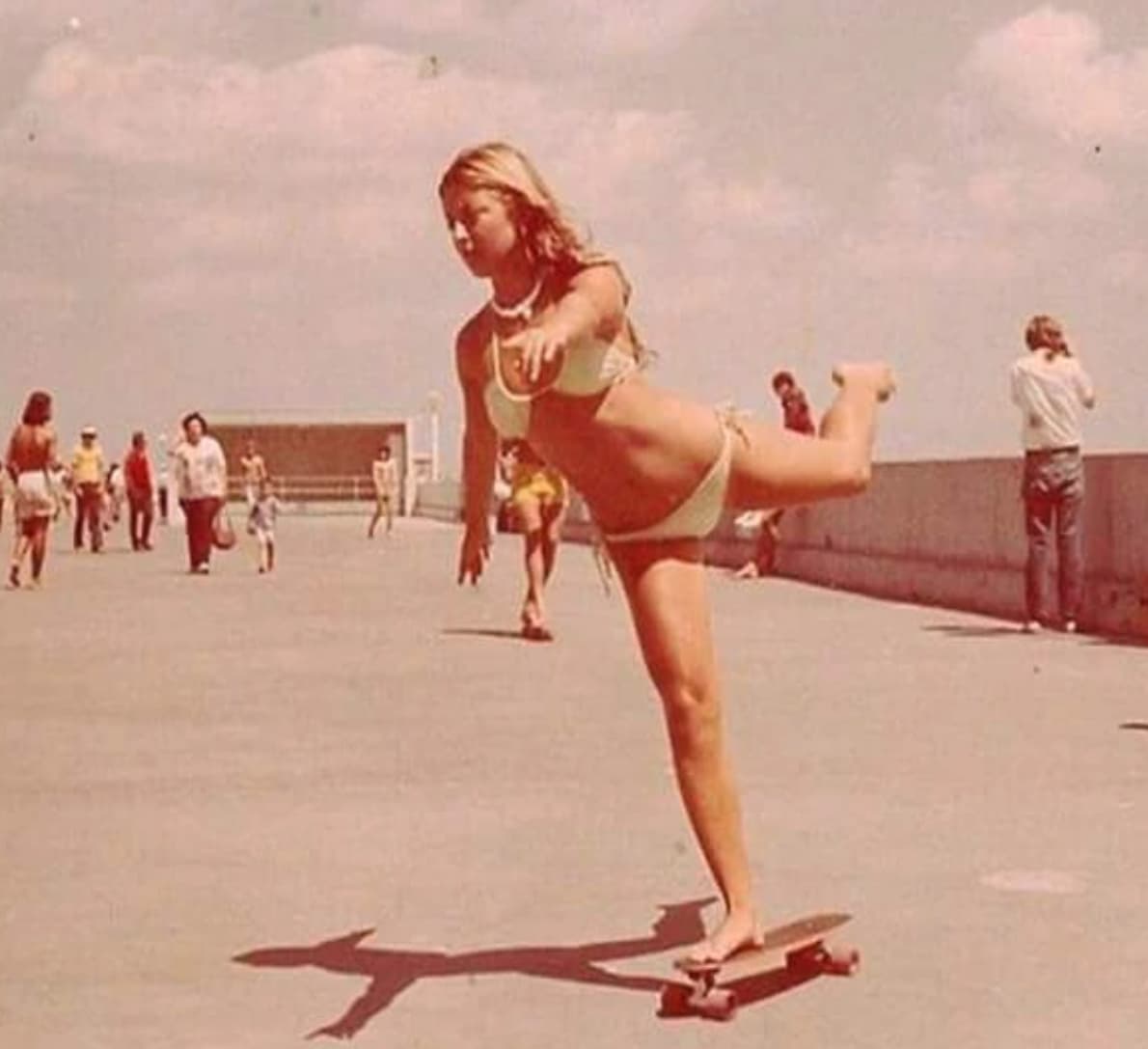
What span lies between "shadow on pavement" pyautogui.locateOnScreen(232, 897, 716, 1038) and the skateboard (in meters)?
0.12

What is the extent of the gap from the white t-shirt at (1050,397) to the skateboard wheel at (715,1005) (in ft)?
36.5

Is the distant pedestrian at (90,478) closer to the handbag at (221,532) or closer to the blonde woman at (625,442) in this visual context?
the handbag at (221,532)

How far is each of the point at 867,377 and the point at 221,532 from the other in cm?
2538

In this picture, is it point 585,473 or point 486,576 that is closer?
point 585,473

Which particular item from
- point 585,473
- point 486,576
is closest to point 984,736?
point 585,473

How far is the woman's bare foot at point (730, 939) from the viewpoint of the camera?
16.9 feet

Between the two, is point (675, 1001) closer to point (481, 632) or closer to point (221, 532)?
point (481, 632)

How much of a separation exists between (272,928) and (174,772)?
3.16 meters

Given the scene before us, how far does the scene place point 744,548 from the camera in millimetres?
28188

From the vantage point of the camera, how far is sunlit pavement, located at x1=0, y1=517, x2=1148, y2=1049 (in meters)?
5.19

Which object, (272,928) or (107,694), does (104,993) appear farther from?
(107,694)

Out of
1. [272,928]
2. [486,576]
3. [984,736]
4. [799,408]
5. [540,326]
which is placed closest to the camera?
[540,326]

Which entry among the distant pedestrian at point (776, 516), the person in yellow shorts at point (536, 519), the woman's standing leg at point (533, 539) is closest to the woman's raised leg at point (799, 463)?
the person in yellow shorts at point (536, 519)

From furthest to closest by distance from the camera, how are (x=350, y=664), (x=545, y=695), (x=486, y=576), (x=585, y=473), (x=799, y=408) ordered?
(x=486, y=576) → (x=799, y=408) → (x=350, y=664) → (x=545, y=695) → (x=585, y=473)
